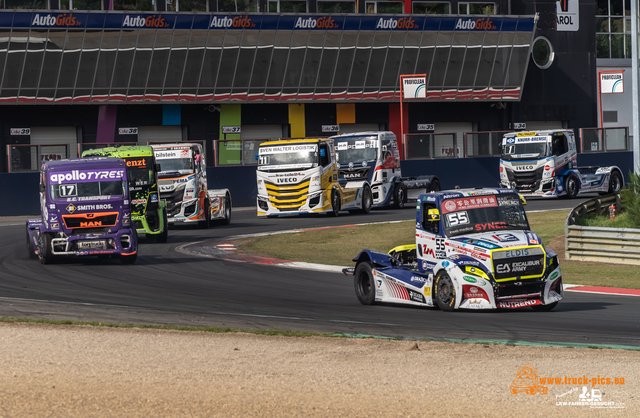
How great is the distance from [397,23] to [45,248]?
32832 millimetres

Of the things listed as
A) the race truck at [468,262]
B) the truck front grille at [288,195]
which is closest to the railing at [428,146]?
the truck front grille at [288,195]

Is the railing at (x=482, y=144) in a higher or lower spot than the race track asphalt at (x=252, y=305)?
higher

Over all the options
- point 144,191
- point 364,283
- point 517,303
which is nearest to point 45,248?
point 144,191

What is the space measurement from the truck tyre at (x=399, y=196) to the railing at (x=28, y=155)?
525 inches

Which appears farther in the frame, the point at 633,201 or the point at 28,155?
the point at 28,155

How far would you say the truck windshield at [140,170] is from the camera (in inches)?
906

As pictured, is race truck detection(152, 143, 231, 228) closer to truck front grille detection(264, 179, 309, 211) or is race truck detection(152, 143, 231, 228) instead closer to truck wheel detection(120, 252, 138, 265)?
truck front grille detection(264, 179, 309, 211)

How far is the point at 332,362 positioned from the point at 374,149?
24208 millimetres

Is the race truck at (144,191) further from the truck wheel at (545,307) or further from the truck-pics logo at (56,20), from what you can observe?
the truck-pics logo at (56,20)

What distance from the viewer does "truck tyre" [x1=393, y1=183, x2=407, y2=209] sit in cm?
3459

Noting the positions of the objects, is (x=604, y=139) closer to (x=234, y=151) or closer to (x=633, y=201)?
(x=234, y=151)

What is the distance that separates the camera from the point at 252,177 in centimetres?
3884

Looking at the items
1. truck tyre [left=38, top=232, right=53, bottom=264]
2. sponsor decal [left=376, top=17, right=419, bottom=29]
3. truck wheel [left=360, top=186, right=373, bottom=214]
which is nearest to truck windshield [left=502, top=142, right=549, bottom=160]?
truck wheel [left=360, top=186, right=373, bottom=214]

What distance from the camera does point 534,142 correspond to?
3572cm
